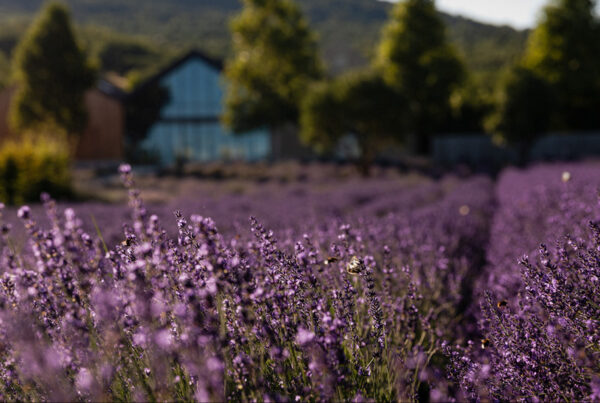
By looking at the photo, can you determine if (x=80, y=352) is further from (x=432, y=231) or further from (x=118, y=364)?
(x=432, y=231)

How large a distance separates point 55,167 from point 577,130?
24651 mm

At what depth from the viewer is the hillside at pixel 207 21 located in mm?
72812

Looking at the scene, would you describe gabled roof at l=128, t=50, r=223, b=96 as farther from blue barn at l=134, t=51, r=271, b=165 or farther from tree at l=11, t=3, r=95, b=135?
tree at l=11, t=3, r=95, b=135

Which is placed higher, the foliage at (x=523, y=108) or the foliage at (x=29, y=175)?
the foliage at (x=523, y=108)

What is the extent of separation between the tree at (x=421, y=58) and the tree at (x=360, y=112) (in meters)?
7.40

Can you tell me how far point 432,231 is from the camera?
4.95 meters

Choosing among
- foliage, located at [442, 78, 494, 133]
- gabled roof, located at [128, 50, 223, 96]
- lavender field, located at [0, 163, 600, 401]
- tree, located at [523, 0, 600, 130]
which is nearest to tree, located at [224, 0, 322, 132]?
gabled roof, located at [128, 50, 223, 96]

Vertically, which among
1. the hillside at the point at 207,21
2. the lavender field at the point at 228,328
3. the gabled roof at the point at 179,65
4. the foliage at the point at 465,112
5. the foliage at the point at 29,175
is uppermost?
the hillside at the point at 207,21

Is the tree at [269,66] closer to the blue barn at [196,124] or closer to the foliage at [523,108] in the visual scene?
the blue barn at [196,124]

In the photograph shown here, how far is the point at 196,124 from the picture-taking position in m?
30.5

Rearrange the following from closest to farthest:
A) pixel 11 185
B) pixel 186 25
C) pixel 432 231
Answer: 1. pixel 432 231
2. pixel 11 185
3. pixel 186 25

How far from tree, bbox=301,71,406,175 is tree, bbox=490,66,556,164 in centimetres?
439

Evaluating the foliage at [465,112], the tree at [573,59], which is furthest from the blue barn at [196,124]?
the tree at [573,59]

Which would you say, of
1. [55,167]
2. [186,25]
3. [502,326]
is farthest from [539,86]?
[186,25]
